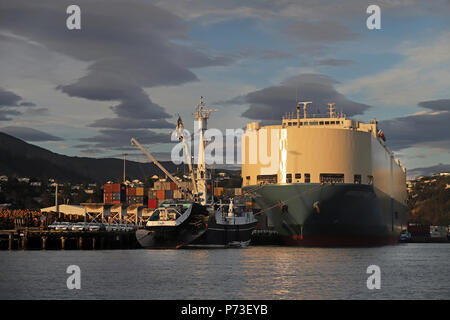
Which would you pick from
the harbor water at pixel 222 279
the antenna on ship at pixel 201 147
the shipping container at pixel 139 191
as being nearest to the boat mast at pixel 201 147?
the antenna on ship at pixel 201 147

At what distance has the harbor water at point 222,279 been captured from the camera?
131 ft

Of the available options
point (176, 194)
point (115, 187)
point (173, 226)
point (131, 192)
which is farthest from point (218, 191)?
point (173, 226)

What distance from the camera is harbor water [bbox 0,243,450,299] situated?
40000mm

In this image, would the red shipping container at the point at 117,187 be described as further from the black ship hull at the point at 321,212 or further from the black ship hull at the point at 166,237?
the black ship hull at the point at 166,237

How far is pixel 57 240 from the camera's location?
93.2m

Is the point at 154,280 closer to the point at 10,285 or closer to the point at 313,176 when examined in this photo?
the point at 10,285

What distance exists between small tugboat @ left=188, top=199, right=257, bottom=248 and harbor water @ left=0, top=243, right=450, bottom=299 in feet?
74.3

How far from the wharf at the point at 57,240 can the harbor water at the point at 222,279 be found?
982 inches

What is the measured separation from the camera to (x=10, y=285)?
144 feet

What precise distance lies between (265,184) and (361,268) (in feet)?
120

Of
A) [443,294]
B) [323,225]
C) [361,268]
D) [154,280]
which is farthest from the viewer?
[323,225]

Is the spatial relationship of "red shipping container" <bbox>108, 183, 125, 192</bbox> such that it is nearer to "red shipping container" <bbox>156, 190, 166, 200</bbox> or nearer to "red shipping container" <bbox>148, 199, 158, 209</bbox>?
"red shipping container" <bbox>148, 199, 158, 209</bbox>

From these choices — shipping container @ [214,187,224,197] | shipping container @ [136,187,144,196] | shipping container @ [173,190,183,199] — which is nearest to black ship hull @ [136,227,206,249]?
shipping container @ [173,190,183,199]
